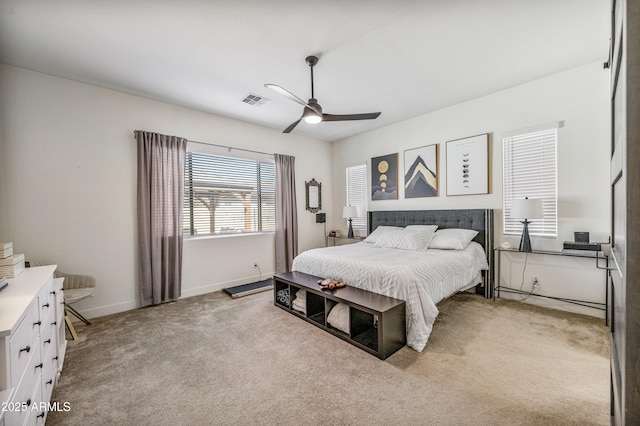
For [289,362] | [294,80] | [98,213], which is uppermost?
[294,80]

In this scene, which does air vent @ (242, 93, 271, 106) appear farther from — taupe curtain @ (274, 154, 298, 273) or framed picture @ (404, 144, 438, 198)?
framed picture @ (404, 144, 438, 198)

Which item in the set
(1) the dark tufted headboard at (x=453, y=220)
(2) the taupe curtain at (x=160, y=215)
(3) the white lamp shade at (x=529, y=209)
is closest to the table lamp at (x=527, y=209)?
(3) the white lamp shade at (x=529, y=209)

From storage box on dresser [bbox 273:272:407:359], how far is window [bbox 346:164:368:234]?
2.56 metres

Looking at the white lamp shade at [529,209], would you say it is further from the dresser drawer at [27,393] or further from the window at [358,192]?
the dresser drawer at [27,393]

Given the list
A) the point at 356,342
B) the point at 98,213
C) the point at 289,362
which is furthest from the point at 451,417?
the point at 98,213

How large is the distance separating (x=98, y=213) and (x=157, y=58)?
2.01 m

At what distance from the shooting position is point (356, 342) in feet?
8.12

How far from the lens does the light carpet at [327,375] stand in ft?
5.48

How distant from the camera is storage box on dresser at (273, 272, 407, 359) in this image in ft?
7.41

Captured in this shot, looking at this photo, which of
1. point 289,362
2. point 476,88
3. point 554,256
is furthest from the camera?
point 476,88

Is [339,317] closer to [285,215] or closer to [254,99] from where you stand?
[285,215]

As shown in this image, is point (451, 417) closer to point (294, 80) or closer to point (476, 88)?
point (294, 80)

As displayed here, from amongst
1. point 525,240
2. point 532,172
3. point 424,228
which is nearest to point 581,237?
point 525,240

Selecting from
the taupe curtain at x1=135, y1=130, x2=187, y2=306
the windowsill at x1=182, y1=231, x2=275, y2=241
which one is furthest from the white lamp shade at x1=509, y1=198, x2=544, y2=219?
the taupe curtain at x1=135, y1=130, x2=187, y2=306
